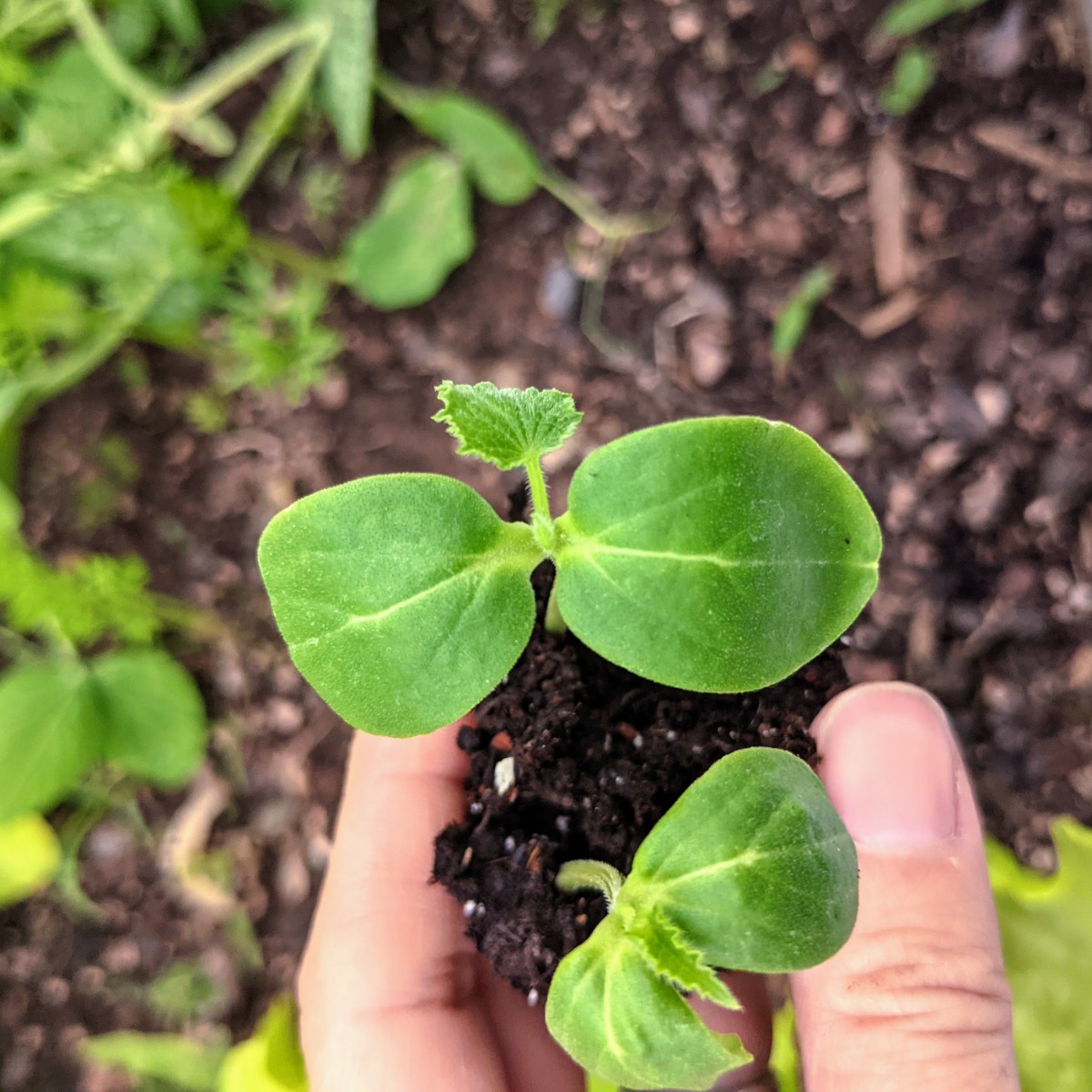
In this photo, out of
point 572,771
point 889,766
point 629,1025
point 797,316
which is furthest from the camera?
point 797,316

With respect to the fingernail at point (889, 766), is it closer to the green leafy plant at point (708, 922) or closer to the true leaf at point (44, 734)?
the green leafy plant at point (708, 922)

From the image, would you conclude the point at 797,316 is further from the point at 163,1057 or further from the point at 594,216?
the point at 163,1057

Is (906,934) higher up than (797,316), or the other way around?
(797,316)

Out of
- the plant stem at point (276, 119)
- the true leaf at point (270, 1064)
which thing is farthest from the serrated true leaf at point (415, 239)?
the true leaf at point (270, 1064)

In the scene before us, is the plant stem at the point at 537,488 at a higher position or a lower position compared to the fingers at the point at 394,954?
higher

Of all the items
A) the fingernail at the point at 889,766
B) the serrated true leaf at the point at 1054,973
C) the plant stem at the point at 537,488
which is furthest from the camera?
the serrated true leaf at the point at 1054,973

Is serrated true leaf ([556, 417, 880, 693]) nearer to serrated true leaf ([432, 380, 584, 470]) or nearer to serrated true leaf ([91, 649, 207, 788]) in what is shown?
serrated true leaf ([432, 380, 584, 470])

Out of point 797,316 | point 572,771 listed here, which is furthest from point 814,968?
point 797,316
